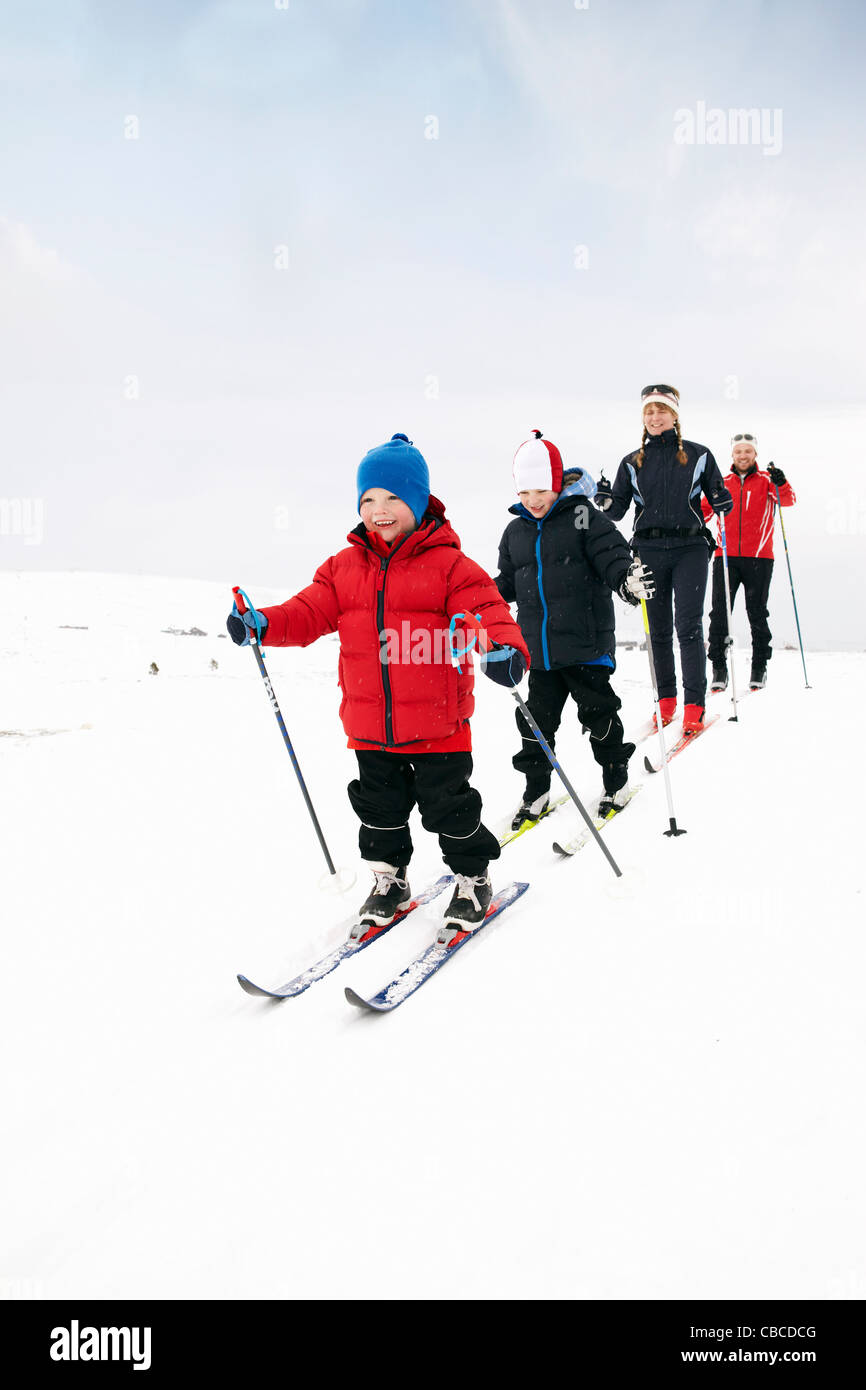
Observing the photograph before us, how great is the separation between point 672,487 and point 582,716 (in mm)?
2494

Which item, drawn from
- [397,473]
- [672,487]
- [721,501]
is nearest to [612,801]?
[397,473]

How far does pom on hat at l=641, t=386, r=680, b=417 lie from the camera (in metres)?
5.79

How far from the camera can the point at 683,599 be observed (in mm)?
6273

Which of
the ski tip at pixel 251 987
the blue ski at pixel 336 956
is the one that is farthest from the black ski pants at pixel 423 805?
the ski tip at pixel 251 987

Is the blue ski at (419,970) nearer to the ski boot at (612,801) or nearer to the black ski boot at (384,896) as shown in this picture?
the black ski boot at (384,896)

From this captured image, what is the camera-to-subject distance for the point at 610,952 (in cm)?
278

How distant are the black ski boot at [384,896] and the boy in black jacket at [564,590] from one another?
4.14 feet

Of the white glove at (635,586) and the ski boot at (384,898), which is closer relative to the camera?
the ski boot at (384,898)

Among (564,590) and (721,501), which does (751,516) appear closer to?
(721,501)

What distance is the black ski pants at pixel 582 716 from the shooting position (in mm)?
4457
